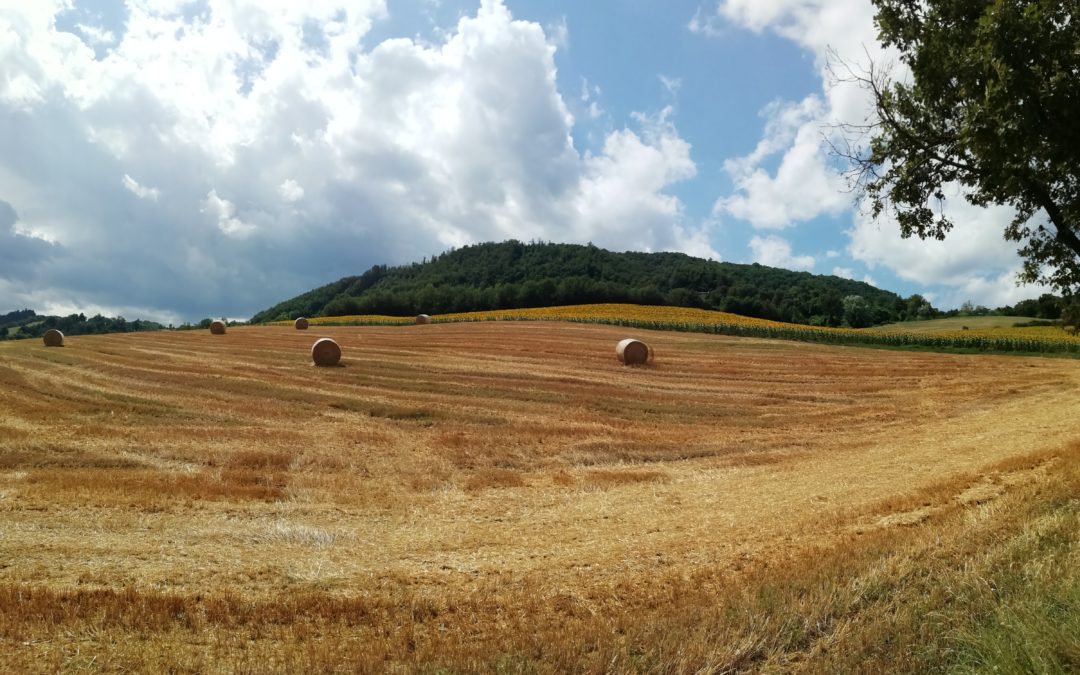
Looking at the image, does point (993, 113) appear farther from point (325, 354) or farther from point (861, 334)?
point (861, 334)

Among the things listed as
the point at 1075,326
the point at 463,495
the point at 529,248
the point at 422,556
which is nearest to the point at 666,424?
the point at 463,495

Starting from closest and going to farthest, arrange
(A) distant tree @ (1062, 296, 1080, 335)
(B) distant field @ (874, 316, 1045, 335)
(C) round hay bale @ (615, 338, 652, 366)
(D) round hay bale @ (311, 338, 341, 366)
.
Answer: (A) distant tree @ (1062, 296, 1080, 335) < (D) round hay bale @ (311, 338, 341, 366) < (C) round hay bale @ (615, 338, 652, 366) < (B) distant field @ (874, 316, 1045, 335)

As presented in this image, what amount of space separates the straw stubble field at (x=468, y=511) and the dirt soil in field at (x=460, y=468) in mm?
71

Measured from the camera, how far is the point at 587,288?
9994 centimetres

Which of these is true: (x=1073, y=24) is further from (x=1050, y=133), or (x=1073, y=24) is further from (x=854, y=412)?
(x=854, y=412)

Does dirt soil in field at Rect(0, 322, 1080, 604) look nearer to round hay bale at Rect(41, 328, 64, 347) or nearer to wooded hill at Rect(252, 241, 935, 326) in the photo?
round hay bale at Rect(41, 328, 64, 347)

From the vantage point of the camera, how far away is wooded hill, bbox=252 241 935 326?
99.1 meters

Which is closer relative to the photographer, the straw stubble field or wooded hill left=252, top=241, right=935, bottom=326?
the straw stubble field

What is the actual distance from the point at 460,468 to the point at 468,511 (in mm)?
3014

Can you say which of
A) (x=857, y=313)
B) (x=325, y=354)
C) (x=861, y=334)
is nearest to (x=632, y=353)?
(x=325, y=354)

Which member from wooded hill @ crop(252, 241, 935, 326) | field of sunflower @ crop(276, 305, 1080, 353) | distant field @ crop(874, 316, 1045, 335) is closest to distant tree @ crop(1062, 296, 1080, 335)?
field of sunflower @ crop(276, 305, 1080, 353)

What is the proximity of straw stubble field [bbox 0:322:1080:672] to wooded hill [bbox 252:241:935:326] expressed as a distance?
74.7m

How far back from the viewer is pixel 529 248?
164000mm

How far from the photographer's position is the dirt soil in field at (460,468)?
26.6ft
